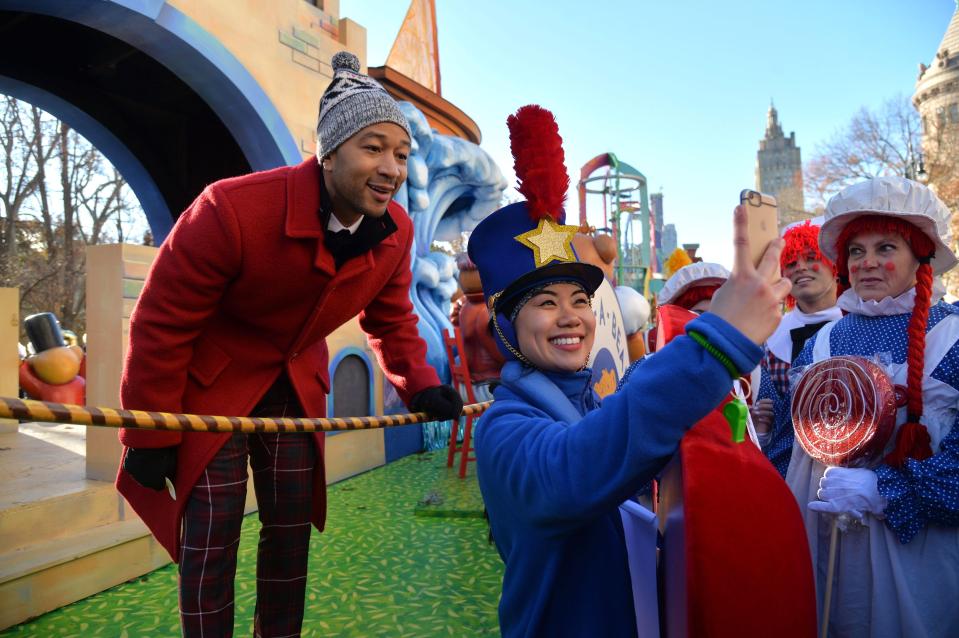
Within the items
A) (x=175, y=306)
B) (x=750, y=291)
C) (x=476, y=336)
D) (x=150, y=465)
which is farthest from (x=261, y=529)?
(x=476, y=336)

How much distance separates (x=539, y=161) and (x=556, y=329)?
0.46 meters

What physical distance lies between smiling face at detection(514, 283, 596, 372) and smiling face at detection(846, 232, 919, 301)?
1.17m

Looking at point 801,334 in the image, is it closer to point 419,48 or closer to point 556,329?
point 556,329

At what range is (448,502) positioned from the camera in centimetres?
451

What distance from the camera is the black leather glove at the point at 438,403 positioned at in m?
2.13

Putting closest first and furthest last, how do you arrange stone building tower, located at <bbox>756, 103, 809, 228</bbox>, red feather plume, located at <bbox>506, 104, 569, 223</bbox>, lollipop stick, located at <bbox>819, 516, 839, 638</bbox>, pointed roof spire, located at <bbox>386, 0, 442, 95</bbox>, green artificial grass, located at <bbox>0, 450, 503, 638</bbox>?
red feather plume, located at <bbox>506, 104, 569, 223</bbox> → lollipop stick, located at <bbox>819, 516, 839, 638</bbox> → green artificial grass, located at <bbox>0, 450, 503, 638</bbox> → pointed roof spire, located at <bbox>386, 0, 442, 95</bbox> → stone building tower, located at <bbox>756, 103, 809, 228</bbox>

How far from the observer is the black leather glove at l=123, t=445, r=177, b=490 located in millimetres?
1756

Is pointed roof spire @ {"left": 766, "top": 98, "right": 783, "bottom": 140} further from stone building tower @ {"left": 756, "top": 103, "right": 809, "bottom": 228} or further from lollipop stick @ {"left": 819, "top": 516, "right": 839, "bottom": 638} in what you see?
lollipop stick @ {"left": 819, "top": 516, "right": 839, "bottom": 638}

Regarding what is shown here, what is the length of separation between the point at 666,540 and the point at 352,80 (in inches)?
68.0

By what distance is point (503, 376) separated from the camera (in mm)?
1315

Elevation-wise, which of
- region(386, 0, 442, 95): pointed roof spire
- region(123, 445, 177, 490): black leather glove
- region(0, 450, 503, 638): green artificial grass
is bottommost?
region(0, 450, 503, 638): green artificial grass

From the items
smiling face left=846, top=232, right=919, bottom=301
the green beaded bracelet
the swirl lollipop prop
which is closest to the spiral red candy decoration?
the swirl lollipop prop

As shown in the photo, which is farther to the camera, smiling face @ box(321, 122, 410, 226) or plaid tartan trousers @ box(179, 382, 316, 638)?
smiling face @ box(321, 122, 410, 226)

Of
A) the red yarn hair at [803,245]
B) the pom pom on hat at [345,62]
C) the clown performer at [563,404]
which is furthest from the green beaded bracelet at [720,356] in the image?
the red yarn hair at [803,245]
